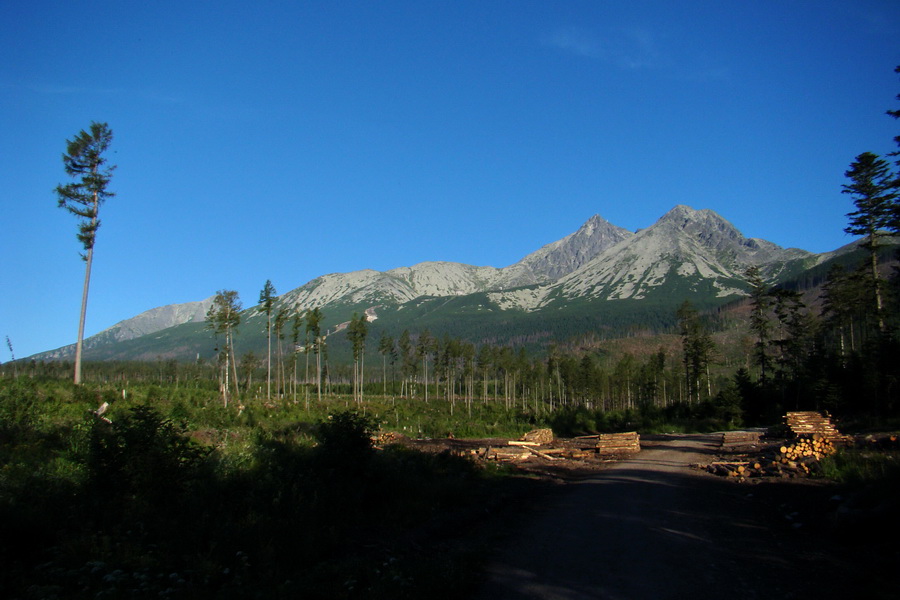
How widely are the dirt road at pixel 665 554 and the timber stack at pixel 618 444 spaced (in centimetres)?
1216

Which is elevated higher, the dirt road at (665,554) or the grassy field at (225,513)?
the grassy field at (225,513)

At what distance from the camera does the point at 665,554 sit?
29.0 feet

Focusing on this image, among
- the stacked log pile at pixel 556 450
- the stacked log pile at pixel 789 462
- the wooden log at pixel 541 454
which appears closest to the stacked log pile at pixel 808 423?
the stacked log pile at pixel 789 462

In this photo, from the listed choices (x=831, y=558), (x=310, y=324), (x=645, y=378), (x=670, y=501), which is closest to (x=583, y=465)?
(x=670, y=501)

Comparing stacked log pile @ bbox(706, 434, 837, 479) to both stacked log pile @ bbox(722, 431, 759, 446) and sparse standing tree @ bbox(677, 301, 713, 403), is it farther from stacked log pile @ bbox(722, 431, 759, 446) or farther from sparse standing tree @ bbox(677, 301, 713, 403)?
sparse standing tree @ bbox(677, 301, 713, 403)

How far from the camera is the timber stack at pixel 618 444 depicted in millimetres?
26609

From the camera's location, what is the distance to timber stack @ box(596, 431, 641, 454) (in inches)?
1048

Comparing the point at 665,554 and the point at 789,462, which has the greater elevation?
the point at 665,554

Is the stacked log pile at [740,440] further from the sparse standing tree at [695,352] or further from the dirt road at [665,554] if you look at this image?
the sparse standing tree at [695,352]

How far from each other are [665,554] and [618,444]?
19.2m

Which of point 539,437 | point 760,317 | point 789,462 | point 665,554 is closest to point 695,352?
Result: point 760,317

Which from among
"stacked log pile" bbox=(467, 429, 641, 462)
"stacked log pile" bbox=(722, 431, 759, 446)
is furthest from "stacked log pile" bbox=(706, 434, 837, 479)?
"stacked log pile" bbox=(467, 429, 641, 462)

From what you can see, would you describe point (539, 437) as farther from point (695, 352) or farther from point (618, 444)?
point (695, 352)

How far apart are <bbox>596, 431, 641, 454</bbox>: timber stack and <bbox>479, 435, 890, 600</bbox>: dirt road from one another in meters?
12.2
